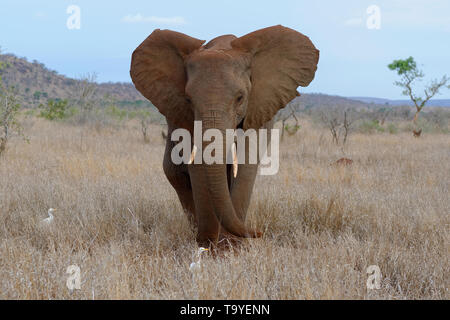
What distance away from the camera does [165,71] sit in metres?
3.99

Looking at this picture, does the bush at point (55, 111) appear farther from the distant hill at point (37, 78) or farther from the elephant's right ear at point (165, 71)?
the distant hill at point (37, 78)

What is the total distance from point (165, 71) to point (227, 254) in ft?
5.65

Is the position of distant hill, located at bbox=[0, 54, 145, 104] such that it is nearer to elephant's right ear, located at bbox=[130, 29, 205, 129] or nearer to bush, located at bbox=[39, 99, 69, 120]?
bush, located at bbox=[39, 99, 69, 120]

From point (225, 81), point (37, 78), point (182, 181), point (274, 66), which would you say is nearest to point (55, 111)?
point (182, 181)

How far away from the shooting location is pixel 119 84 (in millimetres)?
83062

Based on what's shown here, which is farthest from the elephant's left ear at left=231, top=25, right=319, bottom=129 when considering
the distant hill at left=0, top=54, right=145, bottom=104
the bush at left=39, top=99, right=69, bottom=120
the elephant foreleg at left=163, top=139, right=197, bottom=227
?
the distant hill at left=0, top=54, right=145, bottom=104

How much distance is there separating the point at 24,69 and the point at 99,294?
210 ft

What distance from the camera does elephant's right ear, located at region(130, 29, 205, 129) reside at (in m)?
3.88

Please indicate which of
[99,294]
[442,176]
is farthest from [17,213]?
[442,176]

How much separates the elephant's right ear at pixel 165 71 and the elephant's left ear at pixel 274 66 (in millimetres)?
503

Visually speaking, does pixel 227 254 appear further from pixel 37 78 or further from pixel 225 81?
pixel 37 78
